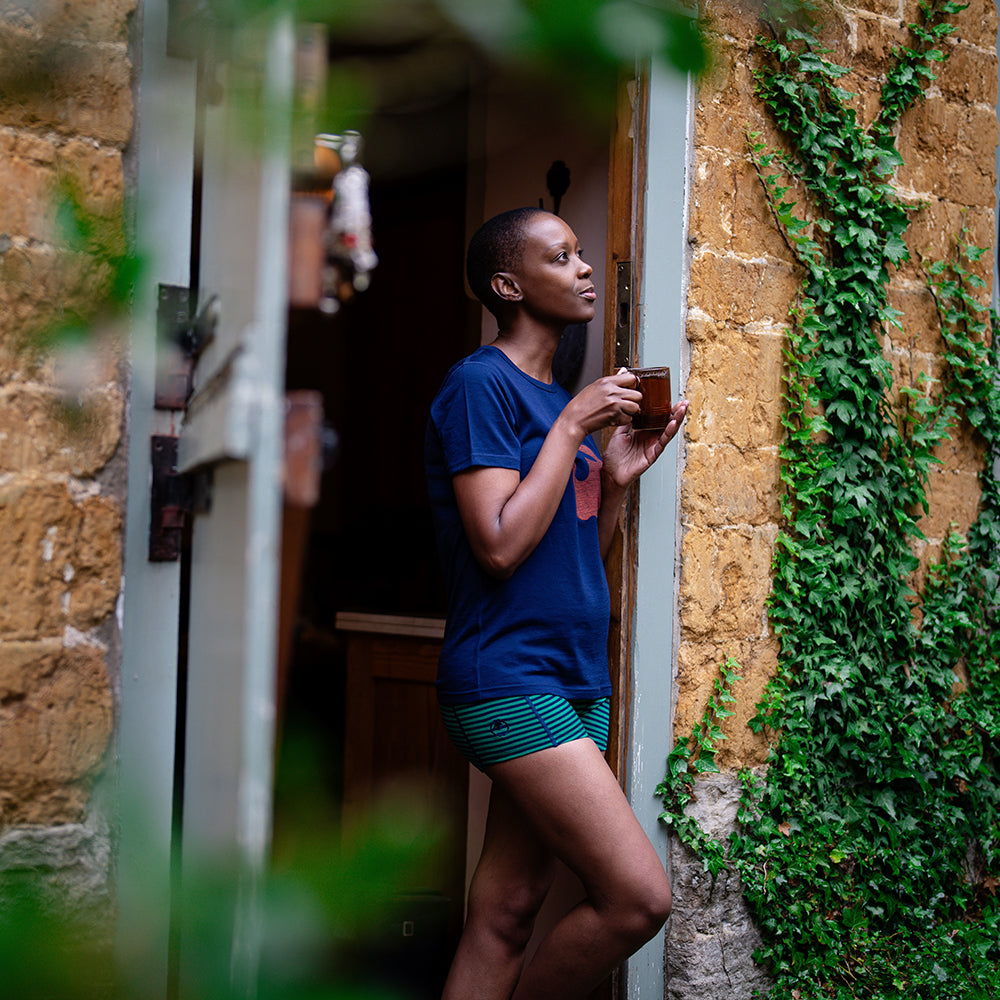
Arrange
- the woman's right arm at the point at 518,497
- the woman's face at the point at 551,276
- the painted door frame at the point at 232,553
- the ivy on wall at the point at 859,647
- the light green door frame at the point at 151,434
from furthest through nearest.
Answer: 1. the ivy on wall at the point at 859,647
2. the woman's face at the point at 551,276
3. the woman's right arm at the point at 518,497
4. the light green door frame at the point at 151,434
5. the painted door frame at the point at 232,553

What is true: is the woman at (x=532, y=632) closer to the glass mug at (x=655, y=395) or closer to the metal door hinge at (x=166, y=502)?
the glass mug at (x=655, y=395)

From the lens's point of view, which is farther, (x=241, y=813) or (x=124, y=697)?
(x=124, y=697)

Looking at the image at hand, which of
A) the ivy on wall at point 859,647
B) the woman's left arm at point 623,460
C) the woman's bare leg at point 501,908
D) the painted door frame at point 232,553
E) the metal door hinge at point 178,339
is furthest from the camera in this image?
the ivy on wall at point 859,647

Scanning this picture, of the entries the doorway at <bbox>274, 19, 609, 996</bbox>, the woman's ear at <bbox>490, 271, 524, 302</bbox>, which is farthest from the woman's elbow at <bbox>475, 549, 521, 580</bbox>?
the woman's ear at <bbox>490, 271, 524, 302</bbox>

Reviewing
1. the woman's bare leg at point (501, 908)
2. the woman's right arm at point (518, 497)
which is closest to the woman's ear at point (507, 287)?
the woman's right arm at point (518, 497)

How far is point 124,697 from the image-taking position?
1762 millimetres

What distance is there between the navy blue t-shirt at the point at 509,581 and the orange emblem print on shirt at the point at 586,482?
1.1 inches

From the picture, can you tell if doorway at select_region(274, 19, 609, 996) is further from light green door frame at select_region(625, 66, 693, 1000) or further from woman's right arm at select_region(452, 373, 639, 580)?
woman's right arm at select_region(452, 373, 639, 580)

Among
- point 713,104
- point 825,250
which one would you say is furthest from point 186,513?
point 825,250

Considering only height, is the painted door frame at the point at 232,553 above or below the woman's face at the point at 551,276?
below

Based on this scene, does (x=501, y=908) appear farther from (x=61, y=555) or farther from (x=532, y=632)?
(x=61, y=555)

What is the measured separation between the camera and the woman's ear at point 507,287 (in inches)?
88.5

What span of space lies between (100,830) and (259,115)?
50.8 inches

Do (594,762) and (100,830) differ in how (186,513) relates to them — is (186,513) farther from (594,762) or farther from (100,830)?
(594,762)
